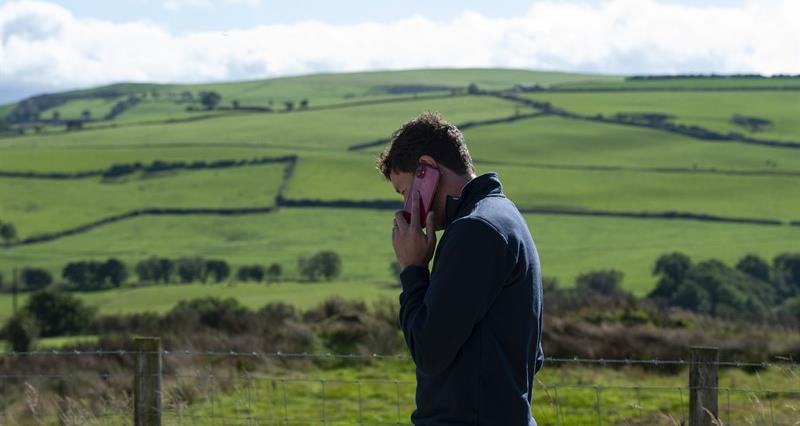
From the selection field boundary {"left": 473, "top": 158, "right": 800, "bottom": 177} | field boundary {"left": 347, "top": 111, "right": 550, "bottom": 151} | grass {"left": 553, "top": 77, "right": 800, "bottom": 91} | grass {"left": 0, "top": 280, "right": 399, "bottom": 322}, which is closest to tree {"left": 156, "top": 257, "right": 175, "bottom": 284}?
grass {"left": 0, "top": 280, "right": 399, "bottom": 322}

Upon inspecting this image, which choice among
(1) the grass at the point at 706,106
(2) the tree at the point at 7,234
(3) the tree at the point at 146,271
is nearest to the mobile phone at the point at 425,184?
(3) the tree at the point at 146,271

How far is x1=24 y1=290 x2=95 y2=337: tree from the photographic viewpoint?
34.7 m

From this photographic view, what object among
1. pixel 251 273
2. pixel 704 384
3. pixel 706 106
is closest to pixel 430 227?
pixel 704 384

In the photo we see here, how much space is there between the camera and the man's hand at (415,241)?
4680 mm

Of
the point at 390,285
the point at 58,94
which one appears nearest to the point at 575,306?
the point at 390,285

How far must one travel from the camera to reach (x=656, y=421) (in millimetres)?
11891

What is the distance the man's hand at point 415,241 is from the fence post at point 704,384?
3.60 meters

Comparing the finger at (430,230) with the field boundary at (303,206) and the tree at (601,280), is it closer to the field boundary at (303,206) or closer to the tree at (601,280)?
the tree at (601,280)

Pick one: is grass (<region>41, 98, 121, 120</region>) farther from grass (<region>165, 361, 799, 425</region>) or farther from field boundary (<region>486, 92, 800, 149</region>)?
grass (<region>165, 361, 799, 425</region>)

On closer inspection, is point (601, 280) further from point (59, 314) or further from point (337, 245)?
point (59, 314)

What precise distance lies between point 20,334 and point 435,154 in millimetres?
27685

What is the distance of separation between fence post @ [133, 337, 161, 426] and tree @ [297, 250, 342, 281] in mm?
60996

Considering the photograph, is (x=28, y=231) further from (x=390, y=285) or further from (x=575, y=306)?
(x=575, y=306)

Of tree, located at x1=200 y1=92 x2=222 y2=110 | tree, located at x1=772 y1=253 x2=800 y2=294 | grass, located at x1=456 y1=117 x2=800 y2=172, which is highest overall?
tree, located at x1=200 y1=92 x2=222 y2=110
